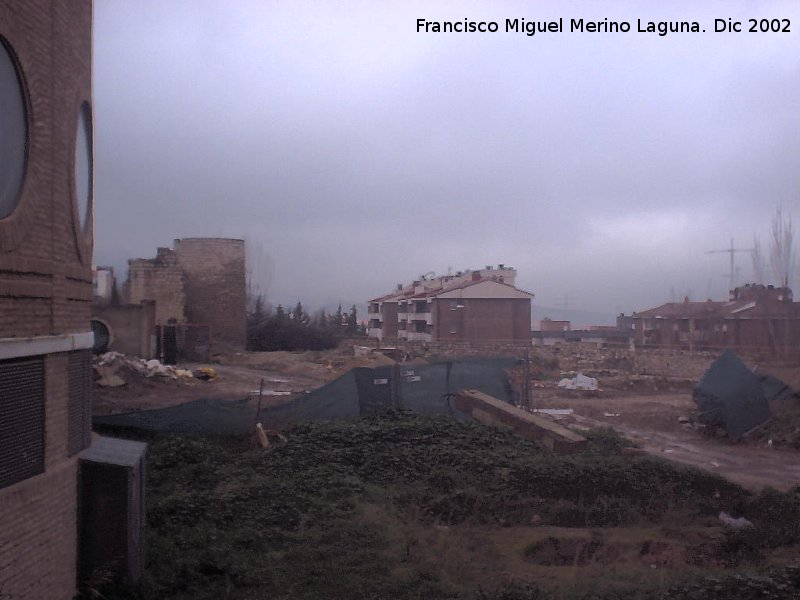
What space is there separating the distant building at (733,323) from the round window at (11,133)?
37882 millimetres

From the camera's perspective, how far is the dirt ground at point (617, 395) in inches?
575

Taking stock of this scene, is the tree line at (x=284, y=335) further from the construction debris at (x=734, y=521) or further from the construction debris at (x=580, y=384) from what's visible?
the construction debris at (x=734, y=521)

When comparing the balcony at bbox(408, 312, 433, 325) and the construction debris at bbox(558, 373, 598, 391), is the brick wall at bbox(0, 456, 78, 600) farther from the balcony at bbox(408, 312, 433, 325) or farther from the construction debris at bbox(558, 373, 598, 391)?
the balcony at bbox(408, 312, 433, 325)

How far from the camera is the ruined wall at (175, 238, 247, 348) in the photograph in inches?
1439

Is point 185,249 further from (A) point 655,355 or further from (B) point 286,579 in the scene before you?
(B) point 286,579

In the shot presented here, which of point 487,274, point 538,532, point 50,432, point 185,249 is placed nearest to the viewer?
point 50,432

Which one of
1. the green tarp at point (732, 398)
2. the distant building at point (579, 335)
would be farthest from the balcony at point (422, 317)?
the green tarp at point (732, 398)

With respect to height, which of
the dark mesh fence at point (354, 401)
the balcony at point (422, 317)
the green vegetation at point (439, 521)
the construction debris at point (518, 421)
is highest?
the balcony at point (422, 317)

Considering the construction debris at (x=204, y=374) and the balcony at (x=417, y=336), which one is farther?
the balcony at (x=417, y=336)

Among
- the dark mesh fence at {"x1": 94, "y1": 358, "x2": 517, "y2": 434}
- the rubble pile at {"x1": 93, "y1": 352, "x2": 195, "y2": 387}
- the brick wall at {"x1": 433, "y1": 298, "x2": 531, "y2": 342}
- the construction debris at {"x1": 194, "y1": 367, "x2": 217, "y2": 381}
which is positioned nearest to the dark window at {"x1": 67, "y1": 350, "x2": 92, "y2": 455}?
the dark mesh fence at {"x1": 94, "y1": 358, "x2": 517, "y2": 434}

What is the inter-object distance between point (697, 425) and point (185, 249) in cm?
2708

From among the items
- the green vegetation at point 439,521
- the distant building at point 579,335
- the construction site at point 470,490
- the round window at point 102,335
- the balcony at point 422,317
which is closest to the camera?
the green vegetation at point 439,521

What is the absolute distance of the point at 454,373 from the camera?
48.1ft

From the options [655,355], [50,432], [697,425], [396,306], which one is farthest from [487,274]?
[50,432]
